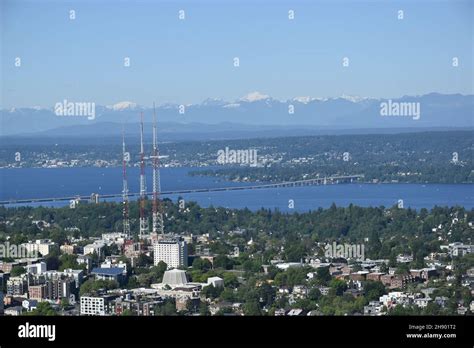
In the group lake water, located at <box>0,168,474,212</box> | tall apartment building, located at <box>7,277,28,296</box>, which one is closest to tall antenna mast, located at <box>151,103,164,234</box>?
lake water, located at <box>0,168,474,212</box>

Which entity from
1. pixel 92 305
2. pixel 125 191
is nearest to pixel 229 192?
pixel 125 191

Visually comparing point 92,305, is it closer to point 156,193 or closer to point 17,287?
point 17,287

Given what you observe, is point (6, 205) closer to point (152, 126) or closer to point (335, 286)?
point (152, 126)

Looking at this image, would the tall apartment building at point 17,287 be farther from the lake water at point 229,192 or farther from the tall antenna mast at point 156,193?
the lake water at point 229,192

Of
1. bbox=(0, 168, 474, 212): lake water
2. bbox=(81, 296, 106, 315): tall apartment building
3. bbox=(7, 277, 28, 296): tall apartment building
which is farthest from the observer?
bbox=(0, 168, 474, 212): lake water

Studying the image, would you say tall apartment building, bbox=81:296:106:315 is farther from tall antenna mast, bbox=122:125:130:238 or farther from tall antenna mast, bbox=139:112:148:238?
tall antenna mast, bbox=122:125:130:238
